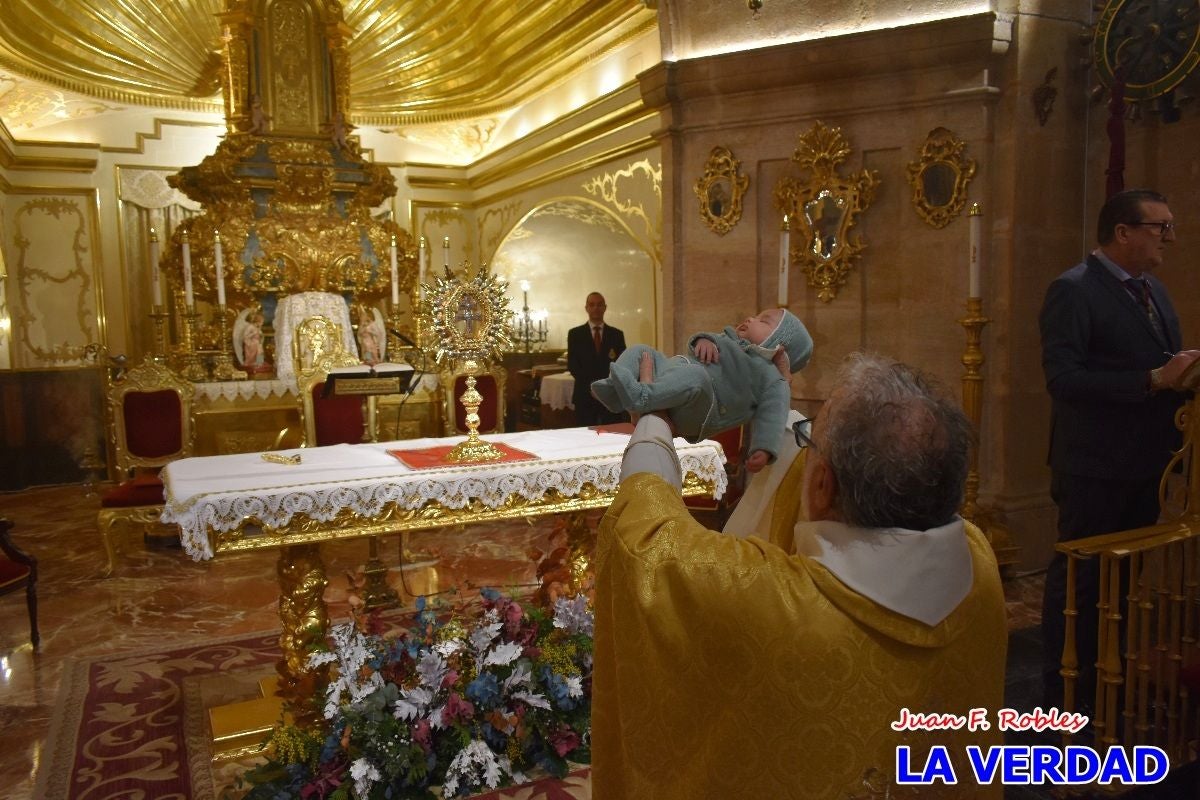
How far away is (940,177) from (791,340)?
373 centimetres

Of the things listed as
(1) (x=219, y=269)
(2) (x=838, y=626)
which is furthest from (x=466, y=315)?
(1) (x=219, y=269)

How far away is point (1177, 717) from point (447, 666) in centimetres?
224

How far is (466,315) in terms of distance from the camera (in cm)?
357

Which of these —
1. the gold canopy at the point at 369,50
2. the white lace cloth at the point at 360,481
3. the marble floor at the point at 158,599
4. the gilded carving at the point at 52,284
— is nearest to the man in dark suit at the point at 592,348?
the marble floor at the point at 158,599

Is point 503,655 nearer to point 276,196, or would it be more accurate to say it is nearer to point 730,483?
point 730,483

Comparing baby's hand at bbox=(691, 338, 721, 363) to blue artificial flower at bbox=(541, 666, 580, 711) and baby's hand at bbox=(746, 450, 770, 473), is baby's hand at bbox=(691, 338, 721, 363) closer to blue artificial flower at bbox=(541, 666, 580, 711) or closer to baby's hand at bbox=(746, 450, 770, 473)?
baby's hand at bbox=(746, 450, 770, 473)

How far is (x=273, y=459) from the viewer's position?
3.50 meters

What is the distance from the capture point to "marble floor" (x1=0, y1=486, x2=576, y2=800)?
366 cm

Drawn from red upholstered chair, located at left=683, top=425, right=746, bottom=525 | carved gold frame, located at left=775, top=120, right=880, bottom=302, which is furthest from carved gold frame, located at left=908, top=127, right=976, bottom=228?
red upholstered chair, located at left=683, top=425, right=746, bottom=525

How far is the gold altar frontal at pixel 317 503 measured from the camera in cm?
294

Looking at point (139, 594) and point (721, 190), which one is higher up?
point (721, 190)

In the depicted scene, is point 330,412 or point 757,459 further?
point 330,412

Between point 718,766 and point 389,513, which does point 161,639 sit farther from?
point 718,766

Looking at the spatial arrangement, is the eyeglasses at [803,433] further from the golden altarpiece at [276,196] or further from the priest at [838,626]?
the golden altarpiece at [276,196]
